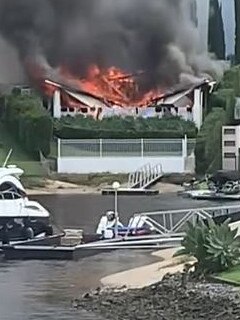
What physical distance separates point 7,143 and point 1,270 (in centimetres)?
6786

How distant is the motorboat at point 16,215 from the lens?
103 ft

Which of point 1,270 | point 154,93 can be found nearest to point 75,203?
point 1,270

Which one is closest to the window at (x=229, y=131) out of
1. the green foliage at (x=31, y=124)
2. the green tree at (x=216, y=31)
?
the green foliage at (x=31, y=124)

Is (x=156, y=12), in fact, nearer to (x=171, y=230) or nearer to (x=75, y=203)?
(x=75, y=203)

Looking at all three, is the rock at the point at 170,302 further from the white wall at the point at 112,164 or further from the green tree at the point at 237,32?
the green tree at the point at 237,32

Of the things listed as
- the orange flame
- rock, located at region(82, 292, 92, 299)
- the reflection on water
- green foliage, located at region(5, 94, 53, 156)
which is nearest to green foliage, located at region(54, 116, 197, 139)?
green foliage, located at region(5, 94, 53, 156)

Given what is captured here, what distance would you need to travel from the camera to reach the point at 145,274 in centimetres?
2567

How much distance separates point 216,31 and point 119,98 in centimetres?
1703

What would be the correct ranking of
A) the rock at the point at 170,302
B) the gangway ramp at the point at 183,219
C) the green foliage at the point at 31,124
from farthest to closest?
the green foliage at the point at 31,124
the gangway ramp at the point at 183,219
the rock at the point at 170,302

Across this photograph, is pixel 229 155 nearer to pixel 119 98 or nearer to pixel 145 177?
pixel 145 177

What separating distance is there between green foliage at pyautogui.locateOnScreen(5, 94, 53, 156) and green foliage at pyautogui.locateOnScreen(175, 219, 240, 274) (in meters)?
67.2

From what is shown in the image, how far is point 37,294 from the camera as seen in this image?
22938mm

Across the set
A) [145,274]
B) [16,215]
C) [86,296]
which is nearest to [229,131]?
[16,215]

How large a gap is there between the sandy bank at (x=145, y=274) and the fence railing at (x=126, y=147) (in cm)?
6118
